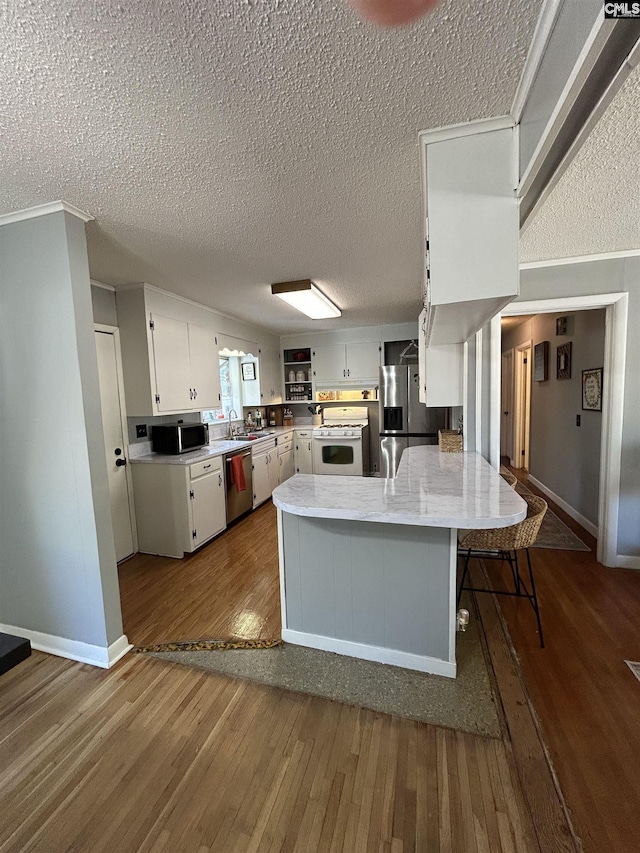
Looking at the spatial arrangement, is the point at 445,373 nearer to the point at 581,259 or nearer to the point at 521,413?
the point at 581,259

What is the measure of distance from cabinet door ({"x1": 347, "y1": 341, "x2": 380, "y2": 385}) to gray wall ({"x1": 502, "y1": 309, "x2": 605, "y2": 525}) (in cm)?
220

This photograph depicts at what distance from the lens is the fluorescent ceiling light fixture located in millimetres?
2992

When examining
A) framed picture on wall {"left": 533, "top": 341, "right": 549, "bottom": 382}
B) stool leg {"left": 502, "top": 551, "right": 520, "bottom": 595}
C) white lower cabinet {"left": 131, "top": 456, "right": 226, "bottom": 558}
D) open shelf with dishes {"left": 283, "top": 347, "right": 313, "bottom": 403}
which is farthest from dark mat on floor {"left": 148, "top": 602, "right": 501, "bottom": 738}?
open shelf with dishes {"left": 283, "top": 347, "right": 313, "bottom": 403}

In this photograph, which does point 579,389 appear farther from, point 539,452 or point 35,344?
point 35,344

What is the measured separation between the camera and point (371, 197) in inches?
69.0

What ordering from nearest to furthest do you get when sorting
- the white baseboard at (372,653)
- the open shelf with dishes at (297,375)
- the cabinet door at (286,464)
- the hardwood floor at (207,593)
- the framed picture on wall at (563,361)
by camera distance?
the white baseboard at (372,653), the hardwood floor at (207,593), the framed picture on wall at (563,361), the cabinet door at (286,464), the open shelf with dishes at (297,375)

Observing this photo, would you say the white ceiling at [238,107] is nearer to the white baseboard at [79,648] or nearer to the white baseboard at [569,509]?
the white baseboard at [79,648]

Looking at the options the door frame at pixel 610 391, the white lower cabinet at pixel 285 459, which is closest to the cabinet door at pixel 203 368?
the white lower cabinet at pixel 285 459

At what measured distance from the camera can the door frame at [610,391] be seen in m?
2.58

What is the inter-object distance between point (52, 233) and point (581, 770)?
324 centimetres

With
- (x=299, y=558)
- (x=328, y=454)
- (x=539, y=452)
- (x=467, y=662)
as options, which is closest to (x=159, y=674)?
(x=299, y=558)

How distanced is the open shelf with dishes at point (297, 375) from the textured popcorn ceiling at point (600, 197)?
→ 3513 millimetres

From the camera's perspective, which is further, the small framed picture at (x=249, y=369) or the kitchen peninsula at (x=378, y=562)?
the small framed picture at (x=249, y=369)

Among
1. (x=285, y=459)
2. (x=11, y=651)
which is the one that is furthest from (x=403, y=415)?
(x=11, y=651)
